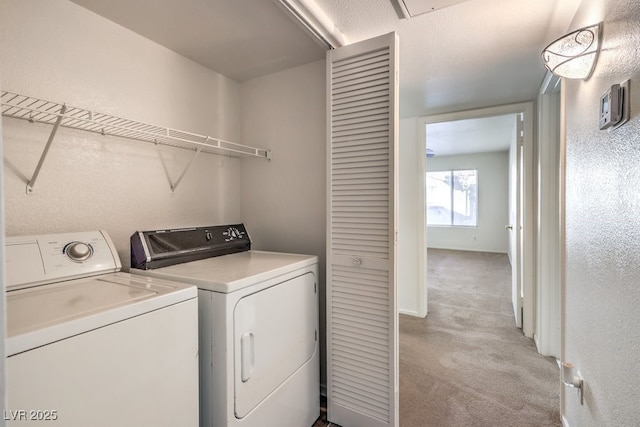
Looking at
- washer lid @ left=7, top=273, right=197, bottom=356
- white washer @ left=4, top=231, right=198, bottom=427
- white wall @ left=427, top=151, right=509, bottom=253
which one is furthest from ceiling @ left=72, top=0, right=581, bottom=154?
white wall @ left=427, top=151, right=509, bottom=253

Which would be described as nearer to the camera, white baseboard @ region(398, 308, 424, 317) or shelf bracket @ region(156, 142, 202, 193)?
shelf bracket @ region(156, 142, 202, 193)

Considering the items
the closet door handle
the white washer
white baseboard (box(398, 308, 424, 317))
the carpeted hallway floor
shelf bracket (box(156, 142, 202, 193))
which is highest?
shelf bracket (box(156, 142, 202, 193))

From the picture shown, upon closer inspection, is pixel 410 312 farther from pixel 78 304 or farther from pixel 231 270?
pixel 78 304

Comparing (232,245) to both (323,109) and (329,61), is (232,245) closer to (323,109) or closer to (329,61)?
(323,109)

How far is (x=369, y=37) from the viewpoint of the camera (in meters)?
1.87

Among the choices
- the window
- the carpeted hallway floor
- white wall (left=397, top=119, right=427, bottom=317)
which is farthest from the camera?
the window

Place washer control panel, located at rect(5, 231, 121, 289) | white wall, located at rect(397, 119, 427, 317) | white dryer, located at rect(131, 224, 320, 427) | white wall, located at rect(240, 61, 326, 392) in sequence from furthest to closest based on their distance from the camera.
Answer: white wall, located at rect(397, 119, 427, 317) → white wall, located at rect(240, 61, 326, 392) → white dryer, located at rect(131, 224, 320, 427) → washer control panel, located at rect(5, 231, 121, 289)

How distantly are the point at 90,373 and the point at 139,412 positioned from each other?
0.76 ft

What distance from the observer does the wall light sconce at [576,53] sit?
4.05 ft

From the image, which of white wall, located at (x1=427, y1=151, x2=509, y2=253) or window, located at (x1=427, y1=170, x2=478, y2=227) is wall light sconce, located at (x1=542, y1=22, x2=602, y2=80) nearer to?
white wall, located at (x1=427, y1=151, x2=509, y2=253)

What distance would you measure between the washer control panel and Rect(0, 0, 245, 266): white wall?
14 centimetres

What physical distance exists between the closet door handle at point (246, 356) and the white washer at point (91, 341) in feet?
0.62

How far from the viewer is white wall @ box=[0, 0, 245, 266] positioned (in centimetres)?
134

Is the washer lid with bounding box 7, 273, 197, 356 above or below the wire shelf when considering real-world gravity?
below
